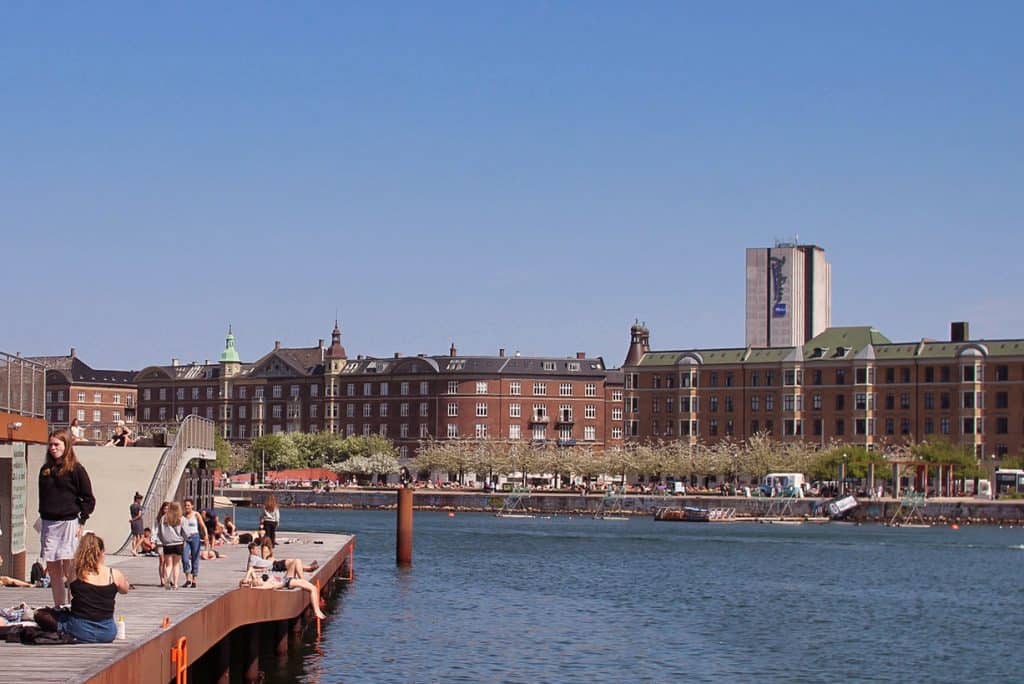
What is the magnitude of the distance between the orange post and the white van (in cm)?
13083

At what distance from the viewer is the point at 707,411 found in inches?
7146

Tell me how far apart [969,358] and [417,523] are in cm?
6169

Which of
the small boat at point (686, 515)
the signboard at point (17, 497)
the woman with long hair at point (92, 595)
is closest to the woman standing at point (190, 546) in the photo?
the signboard at point (17, 497)

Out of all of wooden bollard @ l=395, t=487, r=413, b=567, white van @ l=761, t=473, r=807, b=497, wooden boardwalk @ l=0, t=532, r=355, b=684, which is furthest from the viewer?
white van @ l=761, t=473, r=807, b=497

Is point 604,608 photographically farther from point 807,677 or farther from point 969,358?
point 969,358

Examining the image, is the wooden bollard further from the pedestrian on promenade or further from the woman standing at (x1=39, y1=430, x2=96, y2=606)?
the woman standing at (x1=39, y1=430, x2=96, y2=606)

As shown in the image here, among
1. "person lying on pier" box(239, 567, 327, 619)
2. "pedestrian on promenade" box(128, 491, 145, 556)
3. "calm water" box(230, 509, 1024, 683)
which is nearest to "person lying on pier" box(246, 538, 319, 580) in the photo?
"person lying on pier" box(239, 567, 327, 619)

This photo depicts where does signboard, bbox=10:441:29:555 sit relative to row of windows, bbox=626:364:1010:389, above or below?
below

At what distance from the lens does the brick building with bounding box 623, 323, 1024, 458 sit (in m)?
162

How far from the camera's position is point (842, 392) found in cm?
17225

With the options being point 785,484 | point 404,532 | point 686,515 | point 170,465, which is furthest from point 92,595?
point 785,484

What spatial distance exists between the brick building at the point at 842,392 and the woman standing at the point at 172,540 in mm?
139818

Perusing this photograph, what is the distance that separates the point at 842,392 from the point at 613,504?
31.9m

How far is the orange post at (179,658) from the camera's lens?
2230 centimetres
